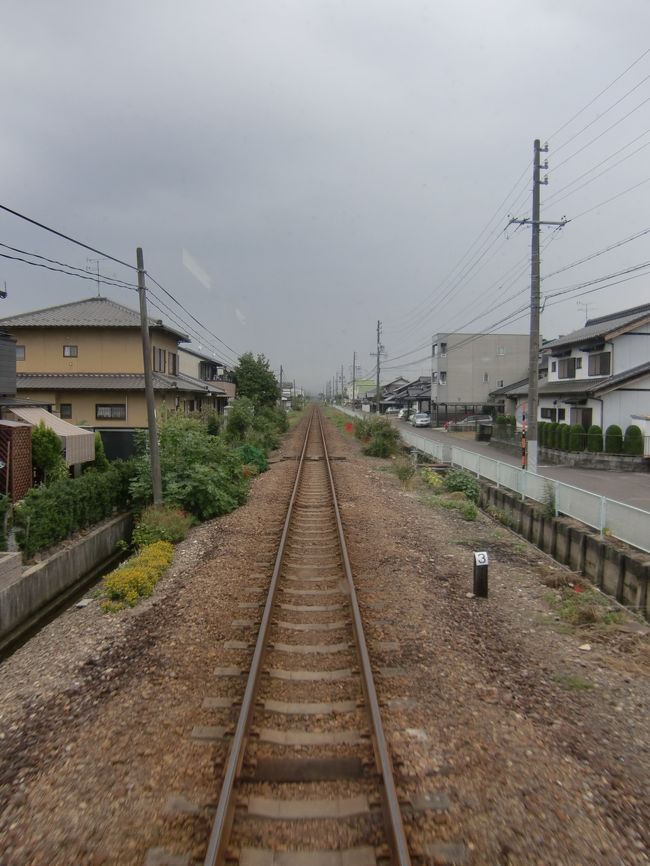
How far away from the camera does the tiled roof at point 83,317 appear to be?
22156mm

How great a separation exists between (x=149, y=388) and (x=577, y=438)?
1712 centimetres

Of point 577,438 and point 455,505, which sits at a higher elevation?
point 577,438

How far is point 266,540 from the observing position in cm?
954

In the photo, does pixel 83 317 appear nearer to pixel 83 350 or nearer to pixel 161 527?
pixel 83 350

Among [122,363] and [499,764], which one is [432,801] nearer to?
[499,764]

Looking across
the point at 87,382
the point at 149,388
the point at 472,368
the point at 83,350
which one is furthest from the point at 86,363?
the point at 472,368

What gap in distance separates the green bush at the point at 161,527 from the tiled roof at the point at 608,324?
18885 millimetres

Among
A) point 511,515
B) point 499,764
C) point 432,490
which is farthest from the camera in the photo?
point 432,490

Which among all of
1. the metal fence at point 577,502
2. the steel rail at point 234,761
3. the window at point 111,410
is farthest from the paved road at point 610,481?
the window at point 111,410

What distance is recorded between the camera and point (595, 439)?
21375 mm

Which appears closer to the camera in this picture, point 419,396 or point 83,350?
point 83,350

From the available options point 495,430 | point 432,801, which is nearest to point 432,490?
point 432,801

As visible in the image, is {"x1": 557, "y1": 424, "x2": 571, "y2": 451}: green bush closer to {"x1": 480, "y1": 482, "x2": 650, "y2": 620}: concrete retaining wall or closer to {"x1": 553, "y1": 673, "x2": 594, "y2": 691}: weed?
{"x1": 480, "y1": 482, "x2": 650, "y2": 620}: concrete retaining wall

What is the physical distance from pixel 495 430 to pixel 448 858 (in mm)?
29937
